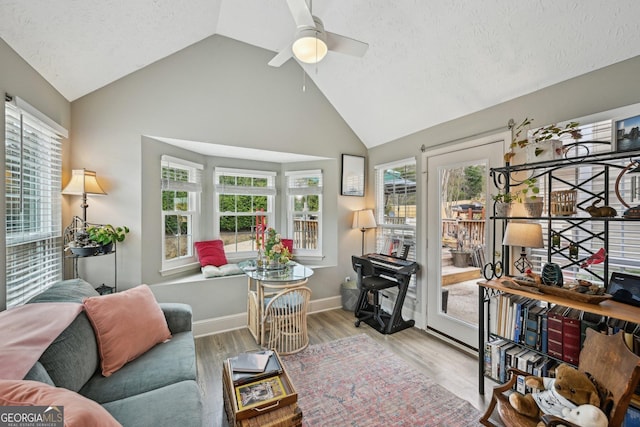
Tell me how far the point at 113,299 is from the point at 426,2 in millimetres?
3267

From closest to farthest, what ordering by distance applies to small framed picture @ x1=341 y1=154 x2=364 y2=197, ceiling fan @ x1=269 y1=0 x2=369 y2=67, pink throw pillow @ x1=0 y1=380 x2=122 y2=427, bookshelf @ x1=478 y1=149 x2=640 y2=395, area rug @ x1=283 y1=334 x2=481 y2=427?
pink throw pillow @ x1=0 y1=380 x2=122 y2=427, ceiling fan @ x1=269 y1=0 x2=369 y2=67, bookshelf @ x1=478 y1=149 x2=640 y2=395, area rug @ x1=283 y1=334 x2=481 y2=427, small framed picture @ x1=341 y1=154 x2=364 y2=197

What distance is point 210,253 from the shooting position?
3.45 metres

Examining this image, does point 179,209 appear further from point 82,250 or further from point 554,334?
point 554,334

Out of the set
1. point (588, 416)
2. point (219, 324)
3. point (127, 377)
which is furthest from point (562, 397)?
point (219, 324)

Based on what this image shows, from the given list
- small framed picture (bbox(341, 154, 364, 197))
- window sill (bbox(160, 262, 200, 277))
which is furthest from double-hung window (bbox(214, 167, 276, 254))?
small framed picture (bbox(341, 154, 364, 197))

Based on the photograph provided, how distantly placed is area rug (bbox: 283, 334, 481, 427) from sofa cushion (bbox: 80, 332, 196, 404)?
912mm

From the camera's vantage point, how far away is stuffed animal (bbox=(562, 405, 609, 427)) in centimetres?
123

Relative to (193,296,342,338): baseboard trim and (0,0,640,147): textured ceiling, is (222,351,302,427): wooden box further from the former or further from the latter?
(0,0,640,147): textured ceiling

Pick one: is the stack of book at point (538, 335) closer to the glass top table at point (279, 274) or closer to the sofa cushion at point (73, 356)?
the glass top table at point (279, 274)

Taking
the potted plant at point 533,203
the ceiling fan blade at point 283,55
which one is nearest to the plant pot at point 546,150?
the potted plant at point 533,203

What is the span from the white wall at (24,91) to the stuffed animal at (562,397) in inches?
124

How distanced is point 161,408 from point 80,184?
2.02 meters

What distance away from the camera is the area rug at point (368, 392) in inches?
71.4

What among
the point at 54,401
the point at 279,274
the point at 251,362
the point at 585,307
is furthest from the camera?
the point at 279,274
